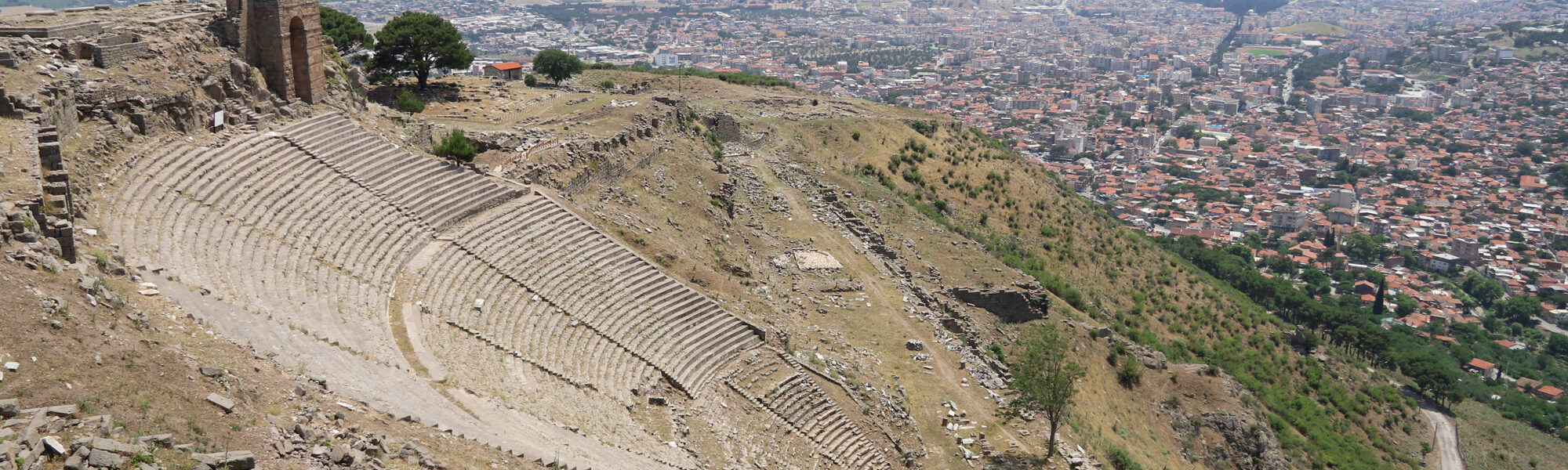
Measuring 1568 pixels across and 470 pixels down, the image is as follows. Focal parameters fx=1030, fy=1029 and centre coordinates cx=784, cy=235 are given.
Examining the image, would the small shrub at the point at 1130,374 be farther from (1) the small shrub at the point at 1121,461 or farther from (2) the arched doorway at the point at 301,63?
(2) the arched doorway at the point at 301,63

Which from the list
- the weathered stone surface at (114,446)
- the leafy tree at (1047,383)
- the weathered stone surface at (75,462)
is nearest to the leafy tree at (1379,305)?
the leafy tree at (1047,383)

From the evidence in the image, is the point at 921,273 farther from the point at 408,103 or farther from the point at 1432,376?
A: the point at 1432,376

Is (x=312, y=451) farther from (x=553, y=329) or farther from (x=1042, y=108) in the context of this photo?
(x=1042, y=108)

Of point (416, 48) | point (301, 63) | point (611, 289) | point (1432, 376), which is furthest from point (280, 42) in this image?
point (1432, 376)

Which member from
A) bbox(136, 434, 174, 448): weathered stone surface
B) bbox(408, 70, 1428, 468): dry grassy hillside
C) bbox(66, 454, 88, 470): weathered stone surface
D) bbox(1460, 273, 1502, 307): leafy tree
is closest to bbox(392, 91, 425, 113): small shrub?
bbox(408, 70, 1428, 468): dry grassy hillside

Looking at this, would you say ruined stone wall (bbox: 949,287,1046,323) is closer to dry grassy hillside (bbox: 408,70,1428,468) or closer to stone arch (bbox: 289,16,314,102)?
dry grassy hillside (bbox: 408,70,1428,468)
